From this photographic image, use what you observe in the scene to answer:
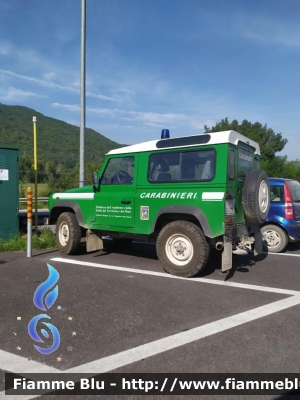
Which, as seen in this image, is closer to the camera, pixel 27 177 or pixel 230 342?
pixel 230 342

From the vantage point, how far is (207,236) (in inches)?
218

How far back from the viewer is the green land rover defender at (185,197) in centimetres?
551

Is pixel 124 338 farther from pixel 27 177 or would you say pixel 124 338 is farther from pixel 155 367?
pixel 27 177

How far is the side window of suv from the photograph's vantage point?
21.7 ft

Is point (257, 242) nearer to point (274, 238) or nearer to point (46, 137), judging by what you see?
point (274, 238)

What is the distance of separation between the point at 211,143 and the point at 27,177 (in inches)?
565

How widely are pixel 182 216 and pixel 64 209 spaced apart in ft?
10.3

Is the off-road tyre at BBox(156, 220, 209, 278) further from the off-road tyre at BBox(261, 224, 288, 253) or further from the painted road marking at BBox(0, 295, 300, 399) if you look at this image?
the off-road tyre at BBox(261, 224, 288, 253)

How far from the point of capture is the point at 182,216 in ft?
19.4

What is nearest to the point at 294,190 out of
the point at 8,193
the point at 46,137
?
the point at 8,193

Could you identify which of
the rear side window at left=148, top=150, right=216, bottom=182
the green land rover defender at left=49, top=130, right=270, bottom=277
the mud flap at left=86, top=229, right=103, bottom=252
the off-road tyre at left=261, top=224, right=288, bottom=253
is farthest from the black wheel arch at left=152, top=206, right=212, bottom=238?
the off-road tyre at left=261, top=224, right=288, bottom=253

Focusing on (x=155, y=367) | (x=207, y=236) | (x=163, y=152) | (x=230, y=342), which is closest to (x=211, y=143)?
(x=163, y=152)

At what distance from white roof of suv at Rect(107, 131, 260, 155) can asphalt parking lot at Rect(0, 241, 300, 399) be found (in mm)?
2163

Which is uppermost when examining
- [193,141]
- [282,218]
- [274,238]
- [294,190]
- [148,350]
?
[193,141]
